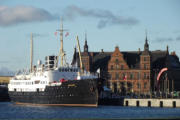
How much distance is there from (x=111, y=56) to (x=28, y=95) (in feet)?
174

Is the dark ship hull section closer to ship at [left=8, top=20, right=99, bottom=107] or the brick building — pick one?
ship at [left=8, top=20, right=99, bottom=107]

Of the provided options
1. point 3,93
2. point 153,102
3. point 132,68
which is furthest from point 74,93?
point 132,68

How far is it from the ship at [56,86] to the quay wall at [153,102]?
10556 mm

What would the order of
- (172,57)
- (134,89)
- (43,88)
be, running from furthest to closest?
(172,57)
(134,89)
(43,88)

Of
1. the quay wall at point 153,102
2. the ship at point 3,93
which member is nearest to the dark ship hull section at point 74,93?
the quay wall at point 153,102

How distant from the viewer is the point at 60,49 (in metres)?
117

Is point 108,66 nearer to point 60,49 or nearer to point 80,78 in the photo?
point 60,49

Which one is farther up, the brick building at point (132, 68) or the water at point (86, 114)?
the brick building at point (132, 68)

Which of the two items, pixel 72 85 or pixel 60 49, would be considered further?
pixel 60 49

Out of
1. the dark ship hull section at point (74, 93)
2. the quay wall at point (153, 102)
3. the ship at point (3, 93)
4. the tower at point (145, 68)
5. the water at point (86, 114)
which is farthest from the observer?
the tower at point (145, 68)

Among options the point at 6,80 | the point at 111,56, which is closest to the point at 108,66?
the point at 111,56

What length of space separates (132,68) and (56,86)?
207 feet

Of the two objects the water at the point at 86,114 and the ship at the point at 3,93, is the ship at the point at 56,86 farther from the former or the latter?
the ship at the point at 3,93

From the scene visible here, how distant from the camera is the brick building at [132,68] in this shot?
531 ft
